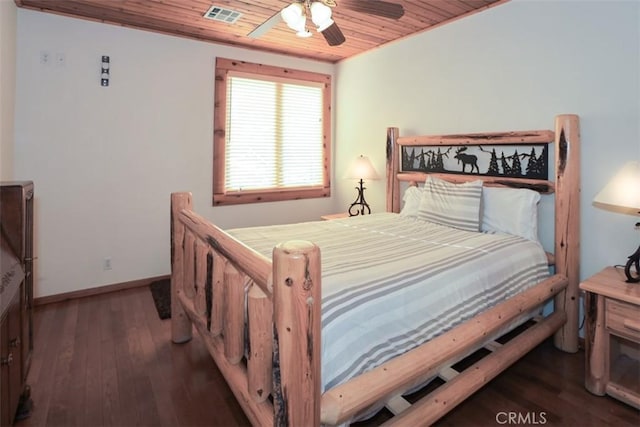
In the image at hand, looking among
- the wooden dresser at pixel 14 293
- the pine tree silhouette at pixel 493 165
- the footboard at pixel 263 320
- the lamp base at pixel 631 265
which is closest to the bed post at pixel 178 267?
the footboard at pixel 263 320

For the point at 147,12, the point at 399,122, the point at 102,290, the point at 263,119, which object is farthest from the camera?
the point at 263,119

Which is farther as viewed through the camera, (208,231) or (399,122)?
(399,122)

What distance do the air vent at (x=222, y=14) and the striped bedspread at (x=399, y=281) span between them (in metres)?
1.89

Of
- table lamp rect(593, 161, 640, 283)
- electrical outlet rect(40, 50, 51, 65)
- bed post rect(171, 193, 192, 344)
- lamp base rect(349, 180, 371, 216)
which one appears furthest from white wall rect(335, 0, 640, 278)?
electrical outlet rect(40, 50, 51, 65)

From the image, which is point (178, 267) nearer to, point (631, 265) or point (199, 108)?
point (199, 108)

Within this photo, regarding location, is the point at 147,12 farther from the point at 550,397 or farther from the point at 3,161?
the point at 550,397

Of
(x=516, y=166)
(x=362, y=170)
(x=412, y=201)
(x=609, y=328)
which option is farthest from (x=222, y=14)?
(x=609, y=328)

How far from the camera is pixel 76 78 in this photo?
3.19 metres

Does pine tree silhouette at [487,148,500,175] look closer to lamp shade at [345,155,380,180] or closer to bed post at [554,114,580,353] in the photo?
bed post at [554,114,580,353]

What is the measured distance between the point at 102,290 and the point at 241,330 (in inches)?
102

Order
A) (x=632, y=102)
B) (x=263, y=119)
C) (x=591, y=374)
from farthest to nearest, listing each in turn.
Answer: (x=263, y=119) < (x=632, y=102) < (x=591, y=374)

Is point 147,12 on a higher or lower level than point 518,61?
higher

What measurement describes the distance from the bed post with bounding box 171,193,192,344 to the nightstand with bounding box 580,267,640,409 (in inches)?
96.7

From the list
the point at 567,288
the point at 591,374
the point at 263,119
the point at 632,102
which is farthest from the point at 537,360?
the point at 263,119
